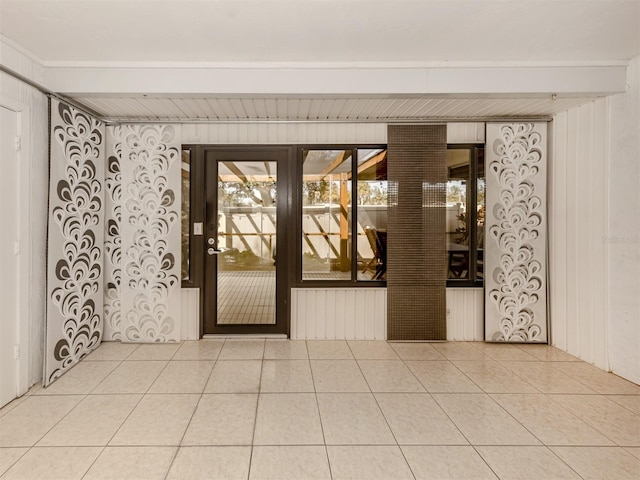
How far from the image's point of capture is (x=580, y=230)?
3.71 meters

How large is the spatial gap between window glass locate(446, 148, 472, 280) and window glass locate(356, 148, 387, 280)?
82cm

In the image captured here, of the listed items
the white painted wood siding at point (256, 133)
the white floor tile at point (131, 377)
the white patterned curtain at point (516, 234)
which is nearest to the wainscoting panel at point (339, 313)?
the white patterned curtain at point (516, 234)

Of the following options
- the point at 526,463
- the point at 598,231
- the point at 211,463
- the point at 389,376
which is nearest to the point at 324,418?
the point at 211,463

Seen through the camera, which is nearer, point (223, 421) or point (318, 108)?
point (223, 421)

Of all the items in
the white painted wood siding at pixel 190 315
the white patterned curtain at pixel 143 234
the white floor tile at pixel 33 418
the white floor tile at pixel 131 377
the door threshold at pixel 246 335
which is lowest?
the white floor tile at pixel 33 418

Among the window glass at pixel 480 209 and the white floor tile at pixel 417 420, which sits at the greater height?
the window glass at pixel 480 209

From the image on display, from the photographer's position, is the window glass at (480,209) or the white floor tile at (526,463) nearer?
the white floor tile at (526,463)

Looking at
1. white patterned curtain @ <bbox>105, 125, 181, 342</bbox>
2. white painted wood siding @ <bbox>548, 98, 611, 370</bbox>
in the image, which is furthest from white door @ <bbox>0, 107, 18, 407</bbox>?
white painted wood siding @ <bbox>548, 98, 611, 370</bbox>

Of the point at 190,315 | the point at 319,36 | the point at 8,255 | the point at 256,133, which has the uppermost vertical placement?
the point at 319,36

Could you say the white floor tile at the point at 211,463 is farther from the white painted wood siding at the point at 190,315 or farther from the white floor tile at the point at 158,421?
the white painted wood siding at the point at 190,315

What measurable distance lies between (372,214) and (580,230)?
7.22 ft

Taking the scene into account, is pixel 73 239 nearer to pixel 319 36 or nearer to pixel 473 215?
pixel 319 36

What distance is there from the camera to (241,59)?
3031 millimetres

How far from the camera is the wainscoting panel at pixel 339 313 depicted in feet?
14.1
